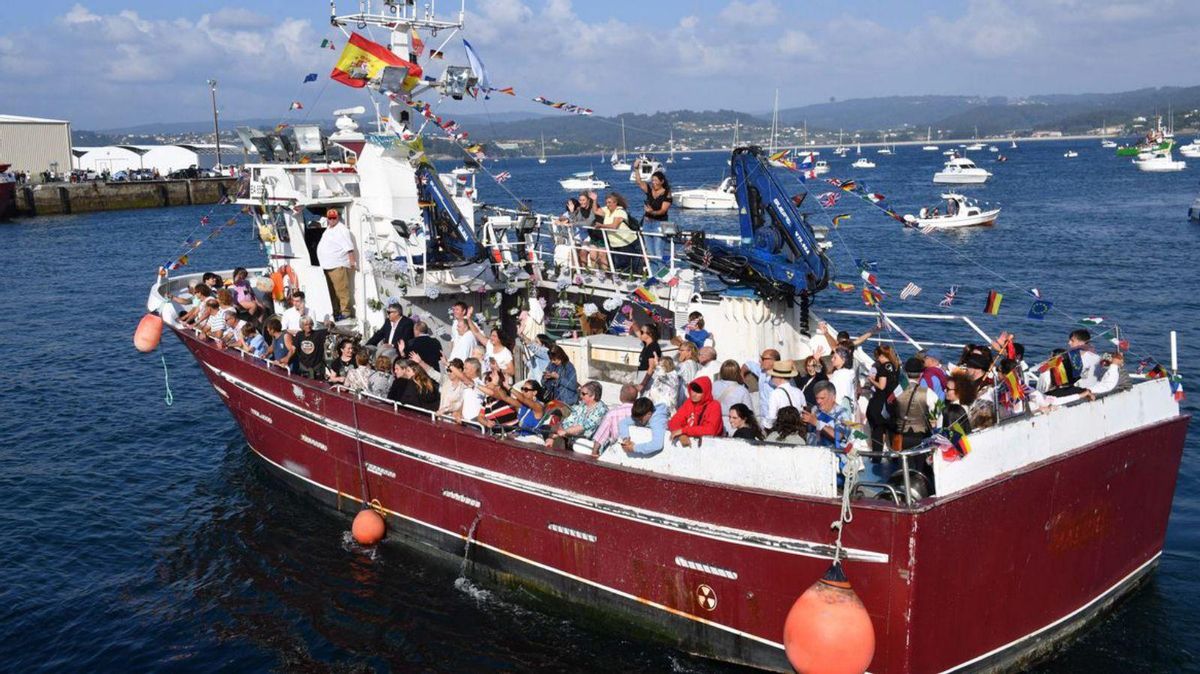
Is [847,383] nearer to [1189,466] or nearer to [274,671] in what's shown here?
[274,671]

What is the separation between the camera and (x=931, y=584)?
30.7 feet

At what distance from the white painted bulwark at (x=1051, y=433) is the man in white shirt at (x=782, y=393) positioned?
73.6 inches

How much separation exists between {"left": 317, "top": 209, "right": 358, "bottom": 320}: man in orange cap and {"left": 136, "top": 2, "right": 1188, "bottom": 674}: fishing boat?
0.27 metres

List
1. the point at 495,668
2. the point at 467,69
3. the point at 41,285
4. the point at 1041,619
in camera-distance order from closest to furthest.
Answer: the point at 1041,619
the point at 495,668
the point at 467,69
the point at 41,285

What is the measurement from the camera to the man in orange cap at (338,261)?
1644 centimetres

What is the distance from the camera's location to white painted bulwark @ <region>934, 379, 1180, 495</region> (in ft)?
30.9

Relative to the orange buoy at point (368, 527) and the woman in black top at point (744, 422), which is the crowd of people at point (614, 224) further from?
the woman in black top at point (744, 422)

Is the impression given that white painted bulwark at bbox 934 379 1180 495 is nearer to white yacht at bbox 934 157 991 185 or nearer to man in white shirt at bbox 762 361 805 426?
man in white shirt at bbox 762 361 805 426

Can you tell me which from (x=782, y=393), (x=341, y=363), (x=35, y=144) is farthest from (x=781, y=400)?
(x=35, y=144)

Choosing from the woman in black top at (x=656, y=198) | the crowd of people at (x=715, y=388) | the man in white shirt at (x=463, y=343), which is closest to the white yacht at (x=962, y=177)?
the woman in black top at (x=656, y=198)

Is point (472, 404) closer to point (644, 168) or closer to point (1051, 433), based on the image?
point (644, 168)

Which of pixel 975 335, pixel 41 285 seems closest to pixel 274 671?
pixel 975 335

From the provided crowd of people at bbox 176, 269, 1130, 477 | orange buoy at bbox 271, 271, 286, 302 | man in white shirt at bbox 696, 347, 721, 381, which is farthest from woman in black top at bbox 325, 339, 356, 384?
man in white shirt at bbox 696, 347, 721, 381

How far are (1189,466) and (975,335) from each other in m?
10.1
